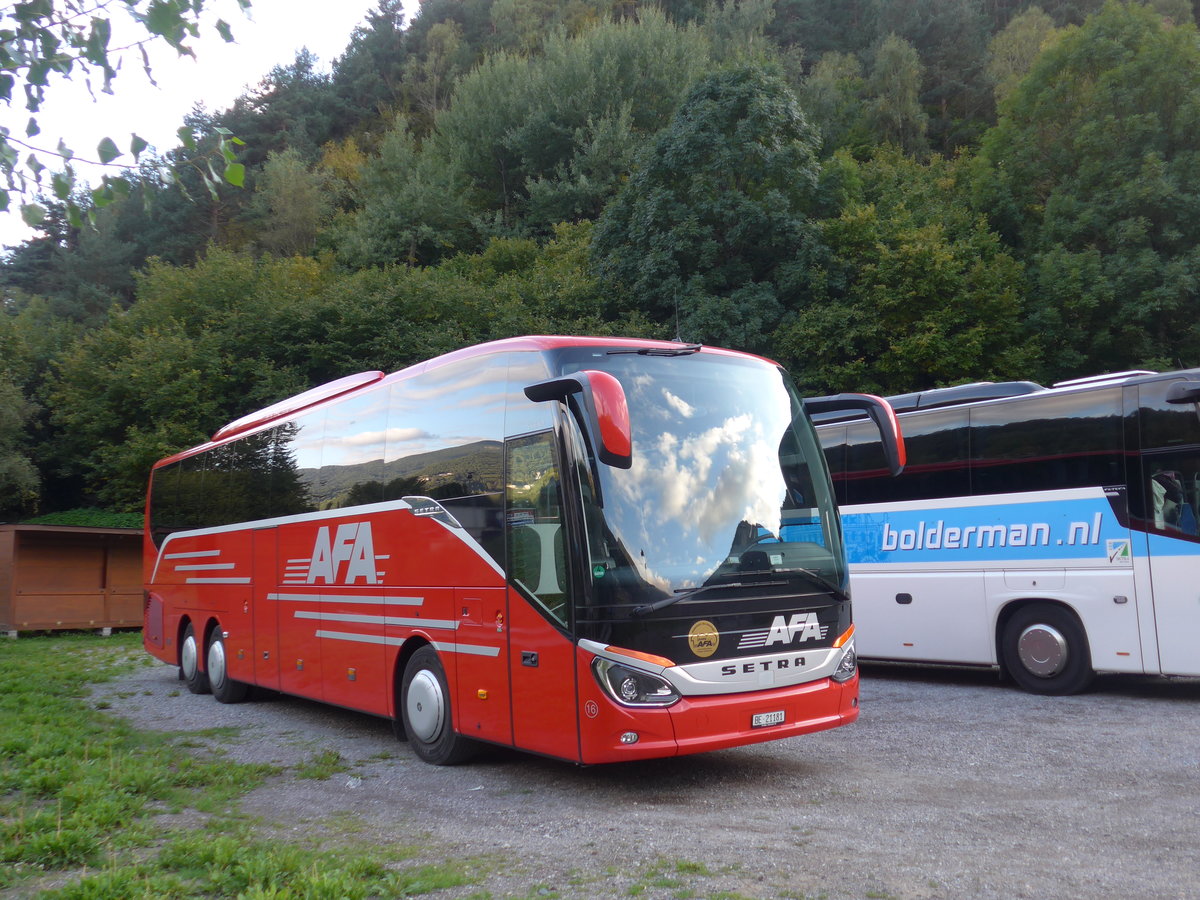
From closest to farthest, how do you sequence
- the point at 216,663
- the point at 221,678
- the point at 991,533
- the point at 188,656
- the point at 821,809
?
1. the point at 821,809
2. the point at 991,533
3. the point at 221,678
4. the point at 216,663
5. the point at 188,656

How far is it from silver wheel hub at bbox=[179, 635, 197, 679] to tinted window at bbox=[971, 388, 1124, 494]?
1082 cm

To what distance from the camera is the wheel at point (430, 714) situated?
27.7 ft

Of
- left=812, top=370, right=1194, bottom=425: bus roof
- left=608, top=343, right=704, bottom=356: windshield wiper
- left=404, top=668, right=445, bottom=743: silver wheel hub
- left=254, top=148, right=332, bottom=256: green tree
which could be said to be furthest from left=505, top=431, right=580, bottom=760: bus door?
left=254, top=148, right=332, bottom=256: green tree

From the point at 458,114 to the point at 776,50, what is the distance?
16.4 metres

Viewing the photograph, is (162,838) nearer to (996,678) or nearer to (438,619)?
(438,619)

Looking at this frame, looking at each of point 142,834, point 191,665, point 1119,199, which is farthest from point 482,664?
point 1119,199

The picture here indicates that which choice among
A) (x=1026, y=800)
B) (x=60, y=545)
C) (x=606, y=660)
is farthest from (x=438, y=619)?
(x=60, y=545)

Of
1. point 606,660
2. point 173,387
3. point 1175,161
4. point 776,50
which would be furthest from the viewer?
point 776,50

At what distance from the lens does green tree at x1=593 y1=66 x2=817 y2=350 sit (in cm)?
3130

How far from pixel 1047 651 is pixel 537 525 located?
7297mm

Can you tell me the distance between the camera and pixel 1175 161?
29453 mm

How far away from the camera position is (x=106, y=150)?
5.21 metres

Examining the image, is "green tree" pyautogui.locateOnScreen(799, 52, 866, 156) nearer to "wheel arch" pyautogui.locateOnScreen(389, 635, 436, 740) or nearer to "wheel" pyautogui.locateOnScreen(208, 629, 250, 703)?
"wheel" pyautogui.locateOnScreen(208, 629, 250, 703)

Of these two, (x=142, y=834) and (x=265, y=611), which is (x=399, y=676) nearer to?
(x=142, y=834)
